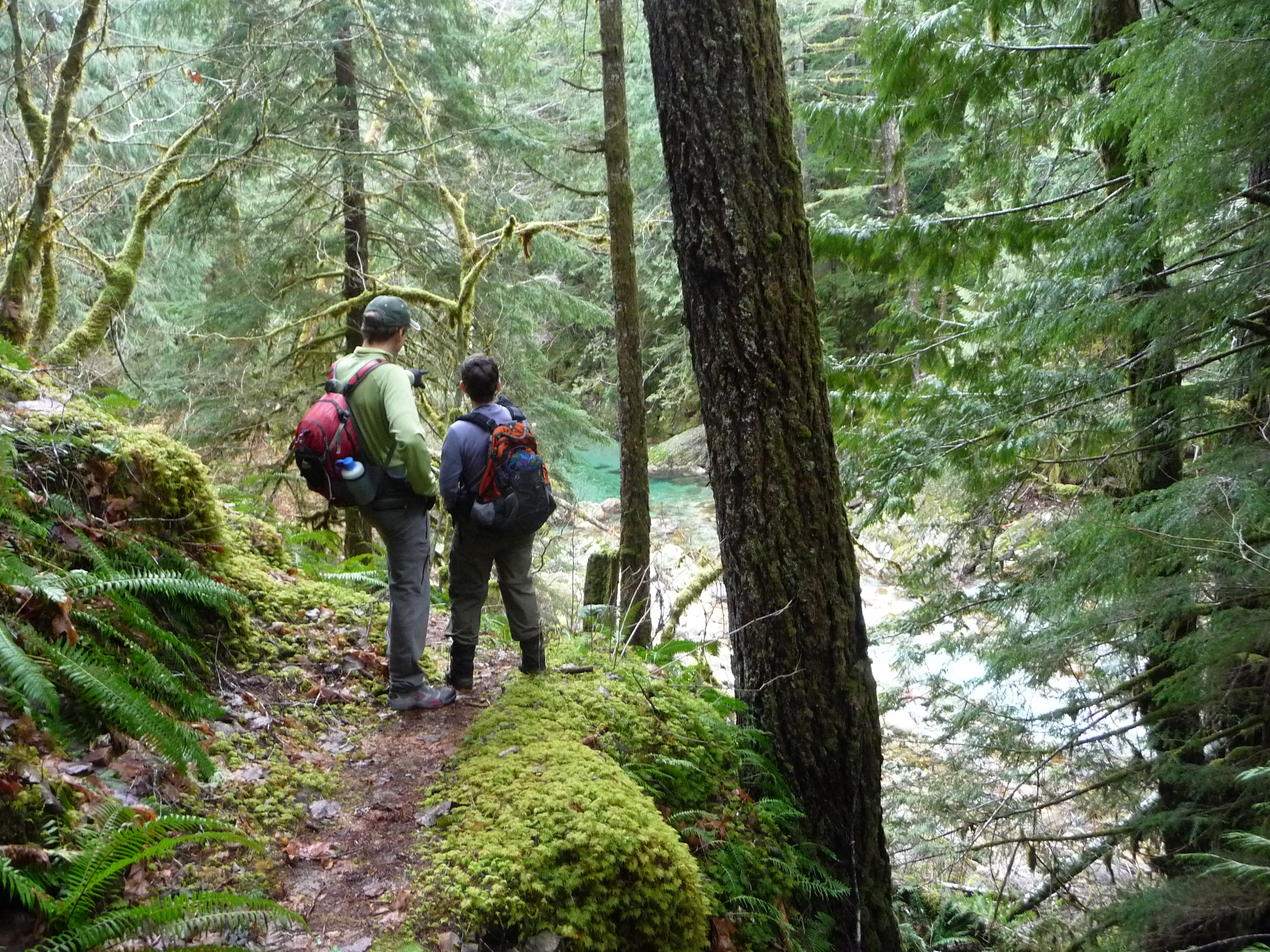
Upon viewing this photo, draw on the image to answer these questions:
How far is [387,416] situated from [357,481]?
0.38 metres

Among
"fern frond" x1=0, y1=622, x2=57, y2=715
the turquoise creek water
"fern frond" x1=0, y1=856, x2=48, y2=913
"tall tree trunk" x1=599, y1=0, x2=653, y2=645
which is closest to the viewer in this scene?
"fern frond" x1=0, y1=856, x2=48, y2=913

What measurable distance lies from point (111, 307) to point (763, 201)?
5852 millimetres

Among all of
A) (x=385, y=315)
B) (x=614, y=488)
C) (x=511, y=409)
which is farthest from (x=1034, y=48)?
(x=614, y=488)

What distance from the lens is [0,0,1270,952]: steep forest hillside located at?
8.94ft

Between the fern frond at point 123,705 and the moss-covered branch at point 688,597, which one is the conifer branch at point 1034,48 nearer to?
the moss-covered branch at point 688,597

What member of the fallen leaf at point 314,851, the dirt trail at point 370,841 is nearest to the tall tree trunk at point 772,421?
the dirt trail at point 370,841

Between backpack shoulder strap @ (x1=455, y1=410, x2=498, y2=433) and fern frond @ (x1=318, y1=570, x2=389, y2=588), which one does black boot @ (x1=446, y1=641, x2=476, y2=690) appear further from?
fern frond @ (x1=318, y1=570, x2=389, y2=588)

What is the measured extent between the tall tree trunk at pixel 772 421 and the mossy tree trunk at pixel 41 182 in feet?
15.7

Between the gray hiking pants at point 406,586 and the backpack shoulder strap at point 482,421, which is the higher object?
the backpack shoulder strap at point 482,421

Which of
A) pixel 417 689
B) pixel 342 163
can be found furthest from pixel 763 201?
pixel 342 163

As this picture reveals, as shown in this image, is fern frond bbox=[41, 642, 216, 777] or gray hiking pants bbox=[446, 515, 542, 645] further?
gray hiking pants bbox=[446, 515, 542, 645]

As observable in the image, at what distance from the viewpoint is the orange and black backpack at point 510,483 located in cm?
410

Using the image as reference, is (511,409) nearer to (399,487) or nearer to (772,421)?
(399,487)

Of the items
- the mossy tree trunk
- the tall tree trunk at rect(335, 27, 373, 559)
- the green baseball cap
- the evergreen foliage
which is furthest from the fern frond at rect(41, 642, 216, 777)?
the tall tree trunk at rect(335, 27, 373, 559)
